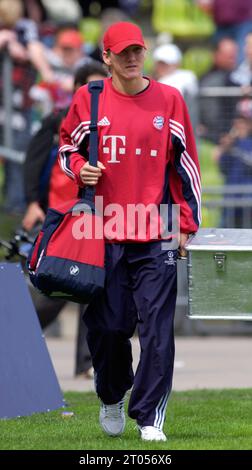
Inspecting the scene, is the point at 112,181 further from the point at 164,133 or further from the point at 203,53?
the point at 203,53

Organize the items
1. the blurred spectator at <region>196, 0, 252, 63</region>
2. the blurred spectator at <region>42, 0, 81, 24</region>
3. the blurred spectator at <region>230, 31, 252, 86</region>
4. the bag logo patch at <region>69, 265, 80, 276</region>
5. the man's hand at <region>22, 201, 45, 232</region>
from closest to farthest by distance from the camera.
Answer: the bag logo patch at <region>69, 265, 80, 276</region>, the man's hand at <region>22, 201, 45, 232</region>, the blurred spectator at <region>230, 31, 252, 86</region>, the blurred spectator at <region>196, 0, 252, 63</region>, the blurred spectator at <region>42, 0, 81, 24</region>

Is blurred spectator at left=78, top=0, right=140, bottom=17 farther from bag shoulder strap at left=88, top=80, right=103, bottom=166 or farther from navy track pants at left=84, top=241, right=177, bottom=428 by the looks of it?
navy track pants at left=84, top=241, right=177, bottom=428

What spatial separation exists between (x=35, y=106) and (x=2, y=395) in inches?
249

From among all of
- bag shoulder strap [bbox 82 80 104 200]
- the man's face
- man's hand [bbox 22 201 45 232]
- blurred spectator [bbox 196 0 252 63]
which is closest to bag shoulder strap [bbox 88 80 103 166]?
bag shoulder strap [bbox 82 80 104 200]

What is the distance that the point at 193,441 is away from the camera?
23.2ft

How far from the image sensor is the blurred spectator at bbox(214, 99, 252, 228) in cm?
1350

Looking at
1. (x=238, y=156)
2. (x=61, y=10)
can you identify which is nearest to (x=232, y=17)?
(x=61, y=10)

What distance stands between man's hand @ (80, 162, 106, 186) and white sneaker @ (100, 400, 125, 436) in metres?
1.23

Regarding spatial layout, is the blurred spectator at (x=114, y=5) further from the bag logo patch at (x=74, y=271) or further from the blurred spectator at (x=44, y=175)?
the bag logo patch at (x=74, y=271)

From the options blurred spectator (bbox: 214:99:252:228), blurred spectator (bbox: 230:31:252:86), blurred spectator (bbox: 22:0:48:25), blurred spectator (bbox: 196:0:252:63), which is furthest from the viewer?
blurred spectator (bbox: 22:0:48:25)

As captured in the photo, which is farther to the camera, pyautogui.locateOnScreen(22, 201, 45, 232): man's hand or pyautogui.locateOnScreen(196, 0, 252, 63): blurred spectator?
pyautogui.locateOnScreen(196, 0, 252, 63): blurred spectator

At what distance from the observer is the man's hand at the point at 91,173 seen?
6.90 metres

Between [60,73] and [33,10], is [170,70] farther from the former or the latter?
[33,10]

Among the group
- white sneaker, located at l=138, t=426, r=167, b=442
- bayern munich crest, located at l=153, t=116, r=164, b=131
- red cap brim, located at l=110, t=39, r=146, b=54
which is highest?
red cap brim, located at l=110, t=39, r=146, b=54
